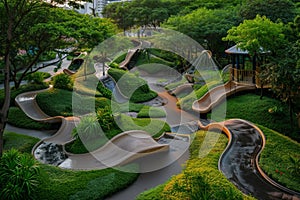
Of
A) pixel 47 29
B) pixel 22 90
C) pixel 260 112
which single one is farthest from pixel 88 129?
pixel 22 90

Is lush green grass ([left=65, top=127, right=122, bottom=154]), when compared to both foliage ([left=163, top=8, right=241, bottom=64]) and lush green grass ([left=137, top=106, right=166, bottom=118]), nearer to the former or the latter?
lush green grass ([left=137, top=106, right=166, bottom=118])

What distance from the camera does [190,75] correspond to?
1072 inches

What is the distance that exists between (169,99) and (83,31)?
9.68 metres

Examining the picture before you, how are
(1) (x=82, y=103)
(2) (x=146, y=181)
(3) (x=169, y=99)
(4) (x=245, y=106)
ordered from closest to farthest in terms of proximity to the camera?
(2) (x=146, y=181)
(4) (x=245, y=106)
(1) (x=82, y=103)
(3) (x=169, y=99)

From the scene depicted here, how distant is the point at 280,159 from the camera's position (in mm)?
12383

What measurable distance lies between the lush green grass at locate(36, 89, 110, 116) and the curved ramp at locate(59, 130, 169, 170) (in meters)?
5.77

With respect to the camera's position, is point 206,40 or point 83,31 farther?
point 206,40

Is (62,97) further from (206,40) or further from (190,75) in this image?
(206,40)

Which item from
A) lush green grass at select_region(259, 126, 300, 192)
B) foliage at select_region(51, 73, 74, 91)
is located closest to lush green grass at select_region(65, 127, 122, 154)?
lush green grass at select_region(259, 126, 300, 192)

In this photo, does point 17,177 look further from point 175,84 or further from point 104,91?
point 175,84

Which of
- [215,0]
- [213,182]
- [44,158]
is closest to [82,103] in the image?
[44,158]

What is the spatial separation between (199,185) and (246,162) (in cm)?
392

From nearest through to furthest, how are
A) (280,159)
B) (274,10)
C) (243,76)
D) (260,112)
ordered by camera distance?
(280,159) → (260,112) → (243,76) → (274,10)

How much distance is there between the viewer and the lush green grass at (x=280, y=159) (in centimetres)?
1091
